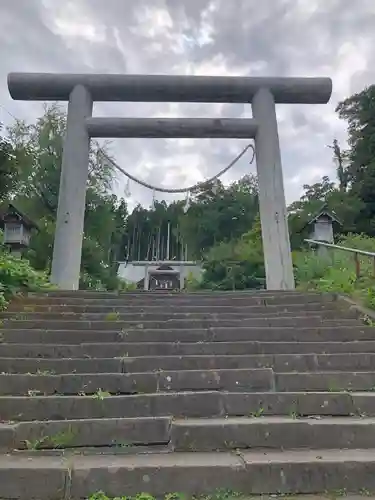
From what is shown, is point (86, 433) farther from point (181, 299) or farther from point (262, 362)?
point (181, 299)

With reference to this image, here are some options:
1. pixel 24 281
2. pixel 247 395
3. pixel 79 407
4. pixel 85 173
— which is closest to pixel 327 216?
pixel 85 173

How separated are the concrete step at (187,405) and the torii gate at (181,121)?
5.53 metres

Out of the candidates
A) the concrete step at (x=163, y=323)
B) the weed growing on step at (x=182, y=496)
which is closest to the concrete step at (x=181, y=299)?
the concrete step at (x=163, y=323)

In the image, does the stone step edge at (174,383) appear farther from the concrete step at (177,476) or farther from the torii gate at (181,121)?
the torii gate at (181,121)

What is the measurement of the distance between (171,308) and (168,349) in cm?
151

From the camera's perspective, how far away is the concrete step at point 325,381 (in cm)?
362

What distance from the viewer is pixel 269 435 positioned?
2.91 m

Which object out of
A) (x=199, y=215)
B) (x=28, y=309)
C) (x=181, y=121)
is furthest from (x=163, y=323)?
(x=199, y=215)

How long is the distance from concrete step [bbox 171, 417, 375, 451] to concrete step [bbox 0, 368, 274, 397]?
1.94 ft

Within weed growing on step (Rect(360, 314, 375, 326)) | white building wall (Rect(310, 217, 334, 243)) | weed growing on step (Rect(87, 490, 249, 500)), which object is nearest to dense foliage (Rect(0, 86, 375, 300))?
white building wall (Rect(310, 217, 334, 243))

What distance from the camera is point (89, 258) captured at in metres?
14.9

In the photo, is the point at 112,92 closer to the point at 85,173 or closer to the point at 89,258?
the point at 85,173

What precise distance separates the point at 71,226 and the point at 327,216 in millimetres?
5211

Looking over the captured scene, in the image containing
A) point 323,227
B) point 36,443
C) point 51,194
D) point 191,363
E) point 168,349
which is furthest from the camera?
point 51,194
